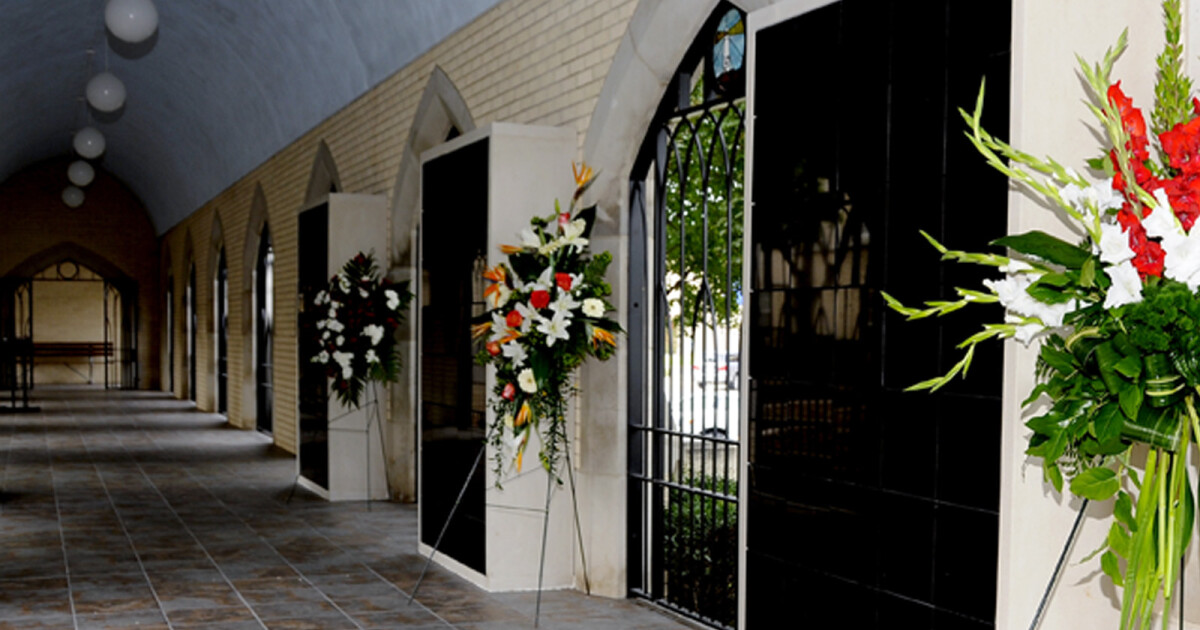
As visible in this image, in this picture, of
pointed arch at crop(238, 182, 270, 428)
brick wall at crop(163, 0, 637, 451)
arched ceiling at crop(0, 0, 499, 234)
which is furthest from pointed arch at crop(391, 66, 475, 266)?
pointed arch at crop(238, 182, 270, 428)

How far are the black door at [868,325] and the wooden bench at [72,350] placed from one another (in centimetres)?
2607

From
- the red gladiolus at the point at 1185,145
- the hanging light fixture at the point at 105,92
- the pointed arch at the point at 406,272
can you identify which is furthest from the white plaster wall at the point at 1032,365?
the hanging light fixture at the point at 105,92

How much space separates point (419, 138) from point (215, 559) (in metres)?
3.46

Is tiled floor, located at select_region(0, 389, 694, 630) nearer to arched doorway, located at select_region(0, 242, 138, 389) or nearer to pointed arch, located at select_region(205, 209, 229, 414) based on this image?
pointed arch, located at select_region(205, 209, 229, 414)

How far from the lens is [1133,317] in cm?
190

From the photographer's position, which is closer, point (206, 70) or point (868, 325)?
point (868, 325)

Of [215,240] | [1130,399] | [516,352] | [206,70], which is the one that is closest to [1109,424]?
[1130,399]

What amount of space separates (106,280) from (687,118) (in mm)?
22264

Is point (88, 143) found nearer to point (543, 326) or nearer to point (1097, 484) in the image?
point (543, 326)

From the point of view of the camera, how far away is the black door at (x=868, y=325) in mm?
3250

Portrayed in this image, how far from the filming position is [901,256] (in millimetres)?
3477

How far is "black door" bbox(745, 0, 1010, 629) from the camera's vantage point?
3250mm

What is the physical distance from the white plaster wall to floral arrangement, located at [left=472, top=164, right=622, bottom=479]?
2.81 m

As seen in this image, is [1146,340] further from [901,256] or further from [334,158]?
[334,158]
